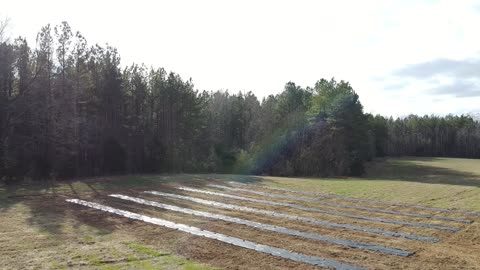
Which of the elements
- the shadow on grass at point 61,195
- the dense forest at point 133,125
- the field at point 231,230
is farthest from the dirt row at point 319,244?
the dense forest at point 133,125

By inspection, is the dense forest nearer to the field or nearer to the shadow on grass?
the shadow on grass

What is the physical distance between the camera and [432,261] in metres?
5.96

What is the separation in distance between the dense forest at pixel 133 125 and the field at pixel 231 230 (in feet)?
17.5

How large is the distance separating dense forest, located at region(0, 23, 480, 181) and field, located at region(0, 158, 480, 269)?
5.33 m

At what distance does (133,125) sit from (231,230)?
58.4 ft

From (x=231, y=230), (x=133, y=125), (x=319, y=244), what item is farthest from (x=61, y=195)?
(x=133, y=125)

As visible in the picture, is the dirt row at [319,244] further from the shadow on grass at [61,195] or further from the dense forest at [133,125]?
the dense forest at [133,125]

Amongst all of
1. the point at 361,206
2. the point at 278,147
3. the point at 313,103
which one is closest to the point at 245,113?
the point at 313,103

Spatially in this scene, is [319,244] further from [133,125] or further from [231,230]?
[133,125]

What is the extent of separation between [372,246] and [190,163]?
20299mm

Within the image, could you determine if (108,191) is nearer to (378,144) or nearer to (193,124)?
(193,124)

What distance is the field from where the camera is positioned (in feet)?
19.3

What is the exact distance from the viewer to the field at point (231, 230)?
587 cm

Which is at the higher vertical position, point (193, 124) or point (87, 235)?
point (193, 124)
